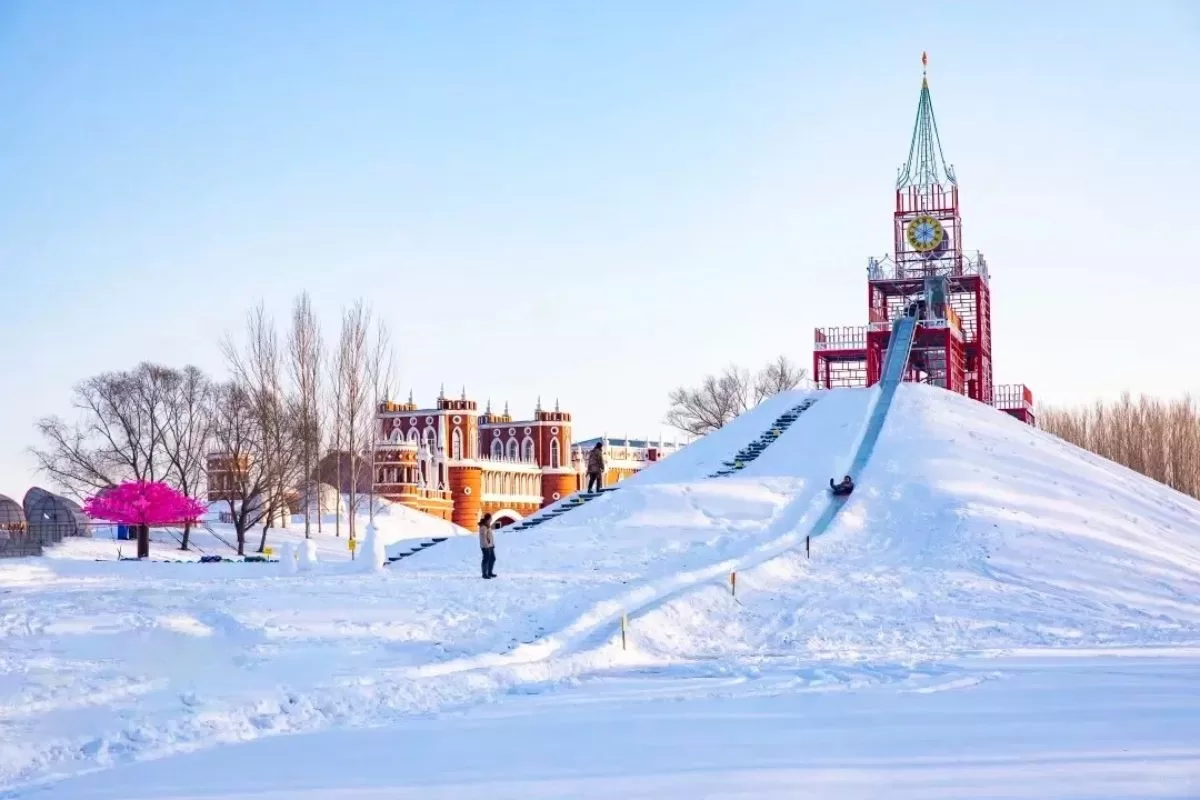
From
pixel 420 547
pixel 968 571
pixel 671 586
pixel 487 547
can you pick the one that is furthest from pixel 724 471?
pixel 671 586

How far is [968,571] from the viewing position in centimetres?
2089

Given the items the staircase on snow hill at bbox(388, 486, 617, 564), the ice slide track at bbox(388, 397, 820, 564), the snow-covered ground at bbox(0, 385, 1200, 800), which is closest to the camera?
the snow-covered ground at bbox(0, 385, 1200, 800)

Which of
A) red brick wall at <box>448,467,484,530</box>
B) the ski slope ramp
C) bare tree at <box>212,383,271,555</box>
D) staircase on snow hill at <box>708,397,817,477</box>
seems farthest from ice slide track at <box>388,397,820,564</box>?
red brick wall at <box>448,467,484,530</box>

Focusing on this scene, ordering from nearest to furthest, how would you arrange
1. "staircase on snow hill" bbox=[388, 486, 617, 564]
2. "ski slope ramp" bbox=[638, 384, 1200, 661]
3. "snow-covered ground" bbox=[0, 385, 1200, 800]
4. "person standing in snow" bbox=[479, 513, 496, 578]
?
"snow-covered ground" bbox=[0, 385, 1200, 800], "ski slope ramp" bbox=[638, 384, 1200, 661], "person standing in snow" bbox=[479, 513, 496, 578], "staircase on snow hill" bbox=[388, 486, 617, 564]

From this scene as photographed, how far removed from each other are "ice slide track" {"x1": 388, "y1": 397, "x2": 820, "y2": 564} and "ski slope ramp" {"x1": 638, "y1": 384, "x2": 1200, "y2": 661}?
13.4ft

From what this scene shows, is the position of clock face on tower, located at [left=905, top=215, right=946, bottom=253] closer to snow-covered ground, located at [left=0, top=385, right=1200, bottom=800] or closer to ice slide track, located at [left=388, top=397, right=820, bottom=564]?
ice slide track, located at [left=388, top=397, right=820, bottom=564]

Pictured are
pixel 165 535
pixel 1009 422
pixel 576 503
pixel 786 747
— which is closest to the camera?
pixel 786 747

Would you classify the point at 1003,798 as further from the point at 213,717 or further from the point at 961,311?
the point at 961,311

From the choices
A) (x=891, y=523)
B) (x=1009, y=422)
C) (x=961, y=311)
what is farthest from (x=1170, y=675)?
(x=961, y=311)

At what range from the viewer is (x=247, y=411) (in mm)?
48156

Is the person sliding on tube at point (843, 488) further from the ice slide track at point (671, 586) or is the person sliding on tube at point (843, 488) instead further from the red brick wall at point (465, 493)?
the red brick wall at point (465, 493)

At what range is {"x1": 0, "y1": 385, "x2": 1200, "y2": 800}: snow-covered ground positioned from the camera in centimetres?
812

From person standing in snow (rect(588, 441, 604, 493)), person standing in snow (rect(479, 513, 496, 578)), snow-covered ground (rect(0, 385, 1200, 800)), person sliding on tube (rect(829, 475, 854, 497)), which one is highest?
person standing in snow (rect(588, 441, 604, 493))

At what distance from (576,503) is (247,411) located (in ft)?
70.7
